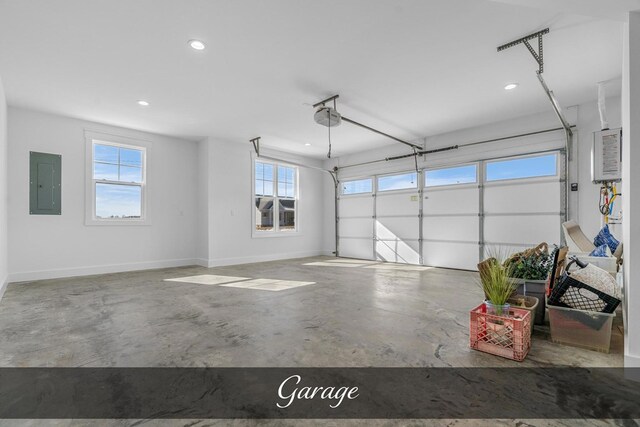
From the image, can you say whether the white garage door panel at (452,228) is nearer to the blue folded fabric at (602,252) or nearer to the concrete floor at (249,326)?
the concrete floor at (249,326)

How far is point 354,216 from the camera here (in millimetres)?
8289

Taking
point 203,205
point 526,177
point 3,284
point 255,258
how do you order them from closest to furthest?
1. point 3,284
2. point 526,177
3. point 203,205
4. point 255,258

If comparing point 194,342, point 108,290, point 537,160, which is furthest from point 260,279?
point 537,160

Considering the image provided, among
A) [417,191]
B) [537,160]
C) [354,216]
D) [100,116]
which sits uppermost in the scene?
[100,116]

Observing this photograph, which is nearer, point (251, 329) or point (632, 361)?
point (632, 361)

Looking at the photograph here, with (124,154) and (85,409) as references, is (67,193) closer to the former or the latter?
(124,154)

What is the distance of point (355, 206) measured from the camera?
8.27m

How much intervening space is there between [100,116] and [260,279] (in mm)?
4095

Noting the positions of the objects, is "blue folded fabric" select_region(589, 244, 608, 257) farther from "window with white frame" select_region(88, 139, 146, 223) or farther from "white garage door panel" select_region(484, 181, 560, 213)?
"window with white frame" select_region(88, 139, 146, 223)

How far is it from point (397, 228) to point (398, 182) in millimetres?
1155

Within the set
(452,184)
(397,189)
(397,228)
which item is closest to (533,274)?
(452,184)

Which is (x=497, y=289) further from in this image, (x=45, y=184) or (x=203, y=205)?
(x=45, y=184)

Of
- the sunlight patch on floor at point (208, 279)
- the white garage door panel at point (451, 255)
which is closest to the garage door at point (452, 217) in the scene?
the white garage door panel at point (451, 255)

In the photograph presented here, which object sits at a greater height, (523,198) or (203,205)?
(523,198)
